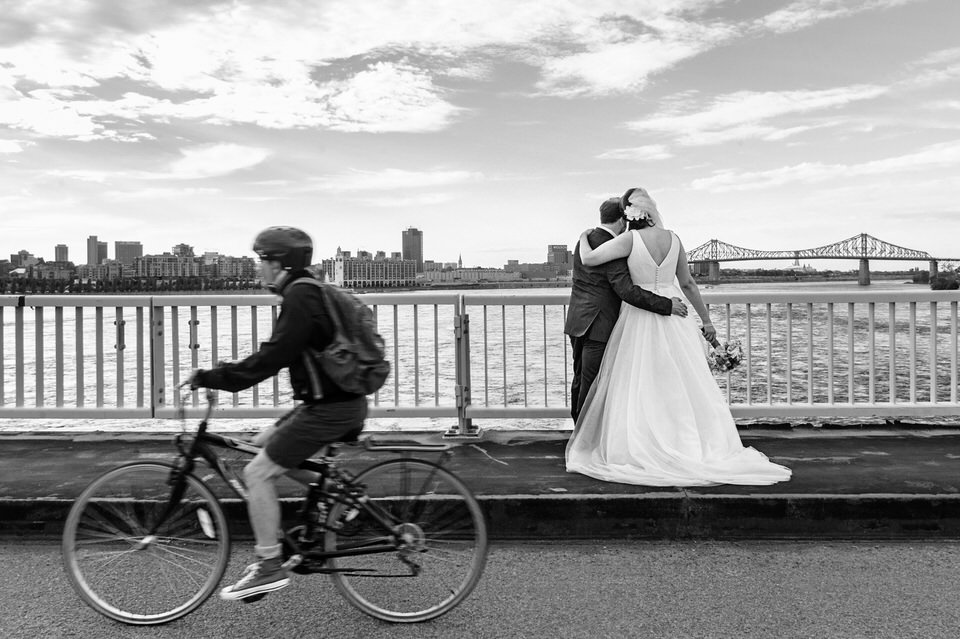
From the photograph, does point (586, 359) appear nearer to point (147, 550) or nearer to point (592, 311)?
point (592, 311)

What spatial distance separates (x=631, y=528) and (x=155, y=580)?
2568 millimetres

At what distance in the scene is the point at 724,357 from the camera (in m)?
6.11

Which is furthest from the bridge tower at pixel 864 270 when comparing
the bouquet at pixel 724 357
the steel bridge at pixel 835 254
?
the bouquet at pixel 724 357

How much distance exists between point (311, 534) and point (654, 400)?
2868 mm

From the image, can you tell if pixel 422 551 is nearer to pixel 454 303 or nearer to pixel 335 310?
pixel 335 310

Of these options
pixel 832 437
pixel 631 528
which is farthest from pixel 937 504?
pixel 832 437

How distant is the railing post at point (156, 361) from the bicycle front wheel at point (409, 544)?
429 cm

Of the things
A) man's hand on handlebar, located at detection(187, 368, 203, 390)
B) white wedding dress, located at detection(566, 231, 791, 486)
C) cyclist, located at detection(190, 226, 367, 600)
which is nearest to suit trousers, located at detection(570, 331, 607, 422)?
white wedding dress, located at detection(566, 231, 791, 486)

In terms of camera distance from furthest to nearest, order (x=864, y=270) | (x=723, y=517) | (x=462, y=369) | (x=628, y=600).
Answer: (x=864, y=270)
(x=462, y=369)
(x=723, y=517)
(x=628, y=600)

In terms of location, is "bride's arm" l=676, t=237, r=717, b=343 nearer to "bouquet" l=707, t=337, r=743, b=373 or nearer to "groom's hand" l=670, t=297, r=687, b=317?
"bouquet" l=707, t=337, r=743, b=373

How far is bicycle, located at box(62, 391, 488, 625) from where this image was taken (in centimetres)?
343

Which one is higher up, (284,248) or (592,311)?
(284,248)

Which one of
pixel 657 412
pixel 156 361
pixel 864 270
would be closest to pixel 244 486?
pixel 657 412

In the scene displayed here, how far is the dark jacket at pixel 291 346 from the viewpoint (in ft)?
10.6
